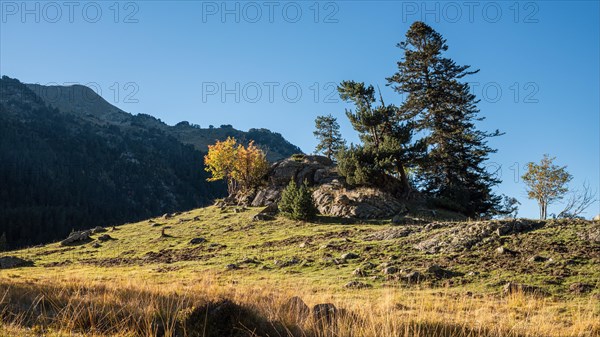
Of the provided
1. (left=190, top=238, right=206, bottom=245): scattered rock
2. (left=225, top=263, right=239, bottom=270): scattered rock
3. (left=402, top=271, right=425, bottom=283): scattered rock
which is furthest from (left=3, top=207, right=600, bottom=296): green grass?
(left=190, top=238, right=206, bottom=245): scattered rock

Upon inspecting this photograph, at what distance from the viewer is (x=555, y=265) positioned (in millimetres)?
14508

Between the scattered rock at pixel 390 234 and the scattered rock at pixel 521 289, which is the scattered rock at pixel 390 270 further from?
the scattered rock at pixel 390 234

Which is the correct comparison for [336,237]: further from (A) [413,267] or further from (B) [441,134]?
(B) [441,134]

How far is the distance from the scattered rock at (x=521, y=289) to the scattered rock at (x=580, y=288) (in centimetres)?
102

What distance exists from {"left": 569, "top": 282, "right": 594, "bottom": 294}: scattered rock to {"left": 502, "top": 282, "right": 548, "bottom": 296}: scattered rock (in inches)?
40.0

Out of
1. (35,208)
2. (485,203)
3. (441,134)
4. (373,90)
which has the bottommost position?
(35,208)

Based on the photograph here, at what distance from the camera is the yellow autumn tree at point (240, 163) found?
49.8m

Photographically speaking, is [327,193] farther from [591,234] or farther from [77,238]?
[77,238]

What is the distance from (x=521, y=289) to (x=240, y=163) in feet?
138

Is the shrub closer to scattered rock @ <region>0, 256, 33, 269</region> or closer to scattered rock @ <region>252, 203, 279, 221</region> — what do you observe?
scattered rock @ <region>252, 203, 279, 221</region>

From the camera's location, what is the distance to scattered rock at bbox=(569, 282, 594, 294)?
12070 millimetres

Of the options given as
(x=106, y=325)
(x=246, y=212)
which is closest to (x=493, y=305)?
(x=106, y=325)

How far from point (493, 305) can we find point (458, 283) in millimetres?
4109

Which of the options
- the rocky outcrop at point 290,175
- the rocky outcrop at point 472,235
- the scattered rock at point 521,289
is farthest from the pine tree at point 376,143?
the scattered rock at point 521,289
